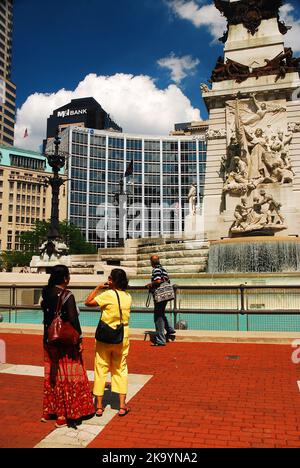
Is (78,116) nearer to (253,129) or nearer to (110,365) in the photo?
(253,129)

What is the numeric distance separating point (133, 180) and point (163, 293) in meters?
101

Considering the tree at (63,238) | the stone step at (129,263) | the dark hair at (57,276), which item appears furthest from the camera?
the tree at (63,238)

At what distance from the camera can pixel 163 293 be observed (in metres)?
9.27

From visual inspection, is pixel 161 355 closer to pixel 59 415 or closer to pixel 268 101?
pixel 59 415

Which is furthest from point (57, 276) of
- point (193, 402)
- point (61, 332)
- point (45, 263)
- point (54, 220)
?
point (45, 263)

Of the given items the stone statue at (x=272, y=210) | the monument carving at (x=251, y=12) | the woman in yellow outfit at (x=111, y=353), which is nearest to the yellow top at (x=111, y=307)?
the woman in yellow outfit at (x=111, y=353)

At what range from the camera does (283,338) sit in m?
9.52

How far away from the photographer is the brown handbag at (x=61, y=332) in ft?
16.1

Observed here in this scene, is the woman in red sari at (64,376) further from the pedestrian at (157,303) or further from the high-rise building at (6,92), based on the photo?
the high-rise building at (6,92)

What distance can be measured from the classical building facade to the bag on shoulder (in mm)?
97276

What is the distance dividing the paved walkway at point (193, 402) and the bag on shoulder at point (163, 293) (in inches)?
44.2
